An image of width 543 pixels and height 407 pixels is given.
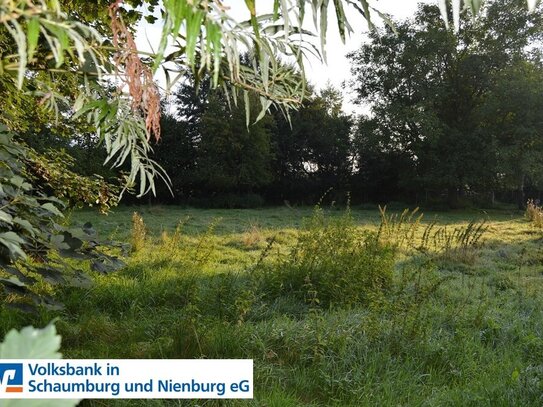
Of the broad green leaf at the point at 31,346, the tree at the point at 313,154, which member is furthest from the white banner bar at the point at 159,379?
the tree at the point at 313,154

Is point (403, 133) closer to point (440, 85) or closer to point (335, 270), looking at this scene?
point (440, 85)

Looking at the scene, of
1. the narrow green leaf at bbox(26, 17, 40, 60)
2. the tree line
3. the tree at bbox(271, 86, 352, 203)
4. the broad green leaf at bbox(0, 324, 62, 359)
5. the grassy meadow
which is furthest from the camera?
the tree at bbox(271, 86, 352, 203)

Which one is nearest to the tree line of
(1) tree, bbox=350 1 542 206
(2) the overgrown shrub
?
(1) tree, bbox=350 1 542 206

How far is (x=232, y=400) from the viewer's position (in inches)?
83.0

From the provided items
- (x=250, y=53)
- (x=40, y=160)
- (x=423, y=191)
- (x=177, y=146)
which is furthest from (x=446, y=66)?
(x=250, y=53)

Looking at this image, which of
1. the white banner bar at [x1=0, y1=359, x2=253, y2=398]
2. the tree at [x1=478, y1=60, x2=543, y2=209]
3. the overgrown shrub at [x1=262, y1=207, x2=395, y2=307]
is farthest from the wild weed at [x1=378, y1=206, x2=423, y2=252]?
the tree at [x1=478, y1=60, x2=543, y2=209]

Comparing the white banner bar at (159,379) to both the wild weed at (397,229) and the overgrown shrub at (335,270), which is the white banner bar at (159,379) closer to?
the overgrown shrub at (335,270)

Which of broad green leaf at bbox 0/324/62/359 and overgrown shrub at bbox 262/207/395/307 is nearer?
broad green leaf at bbox 0/324/62/359

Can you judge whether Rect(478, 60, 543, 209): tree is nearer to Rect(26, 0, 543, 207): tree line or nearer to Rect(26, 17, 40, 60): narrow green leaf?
Rect(26, 0, 543, 207): tree line

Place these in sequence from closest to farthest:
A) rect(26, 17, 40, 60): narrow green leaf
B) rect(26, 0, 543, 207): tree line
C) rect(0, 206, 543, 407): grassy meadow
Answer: rect(26, 17, 40, 60): narrow green leaf
rect(0, 206, 543, 407): grassy meadow
rect(26, 0, 543, 207): tree line

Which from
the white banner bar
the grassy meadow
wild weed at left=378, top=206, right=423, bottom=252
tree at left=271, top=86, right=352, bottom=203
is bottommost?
the grassy meadow

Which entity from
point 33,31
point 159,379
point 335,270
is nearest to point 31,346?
point 33,31

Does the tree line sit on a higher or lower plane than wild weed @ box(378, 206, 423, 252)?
higher

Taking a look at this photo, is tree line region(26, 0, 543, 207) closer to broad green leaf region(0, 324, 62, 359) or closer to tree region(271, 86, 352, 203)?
tree region(271, 86, 352, 203)
